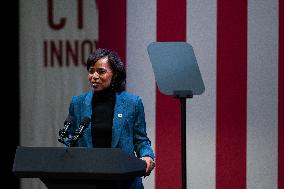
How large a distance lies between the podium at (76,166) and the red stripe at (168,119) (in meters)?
1.34

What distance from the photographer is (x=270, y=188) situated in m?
2.54

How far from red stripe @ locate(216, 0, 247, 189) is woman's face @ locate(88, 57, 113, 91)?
1026 millimetres

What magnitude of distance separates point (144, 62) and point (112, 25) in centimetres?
22

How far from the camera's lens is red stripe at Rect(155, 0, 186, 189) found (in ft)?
8.44

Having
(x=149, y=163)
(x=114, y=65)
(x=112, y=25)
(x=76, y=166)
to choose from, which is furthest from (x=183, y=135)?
(x=112, y=25)

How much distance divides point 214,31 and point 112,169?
1483 millimetres

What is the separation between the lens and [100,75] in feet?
5.22

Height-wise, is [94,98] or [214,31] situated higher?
[214,31]

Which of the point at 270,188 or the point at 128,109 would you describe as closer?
the point at 128,109

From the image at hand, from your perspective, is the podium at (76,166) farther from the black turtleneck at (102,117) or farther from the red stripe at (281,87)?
the red stripe at (281,87)

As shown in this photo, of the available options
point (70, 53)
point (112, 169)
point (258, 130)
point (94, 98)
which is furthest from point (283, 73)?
point (112, 169)

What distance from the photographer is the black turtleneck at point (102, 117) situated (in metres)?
1.58

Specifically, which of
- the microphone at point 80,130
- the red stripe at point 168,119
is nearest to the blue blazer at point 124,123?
the microphone at point 80,130

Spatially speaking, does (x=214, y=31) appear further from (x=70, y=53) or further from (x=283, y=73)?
(x=70, y=53)
